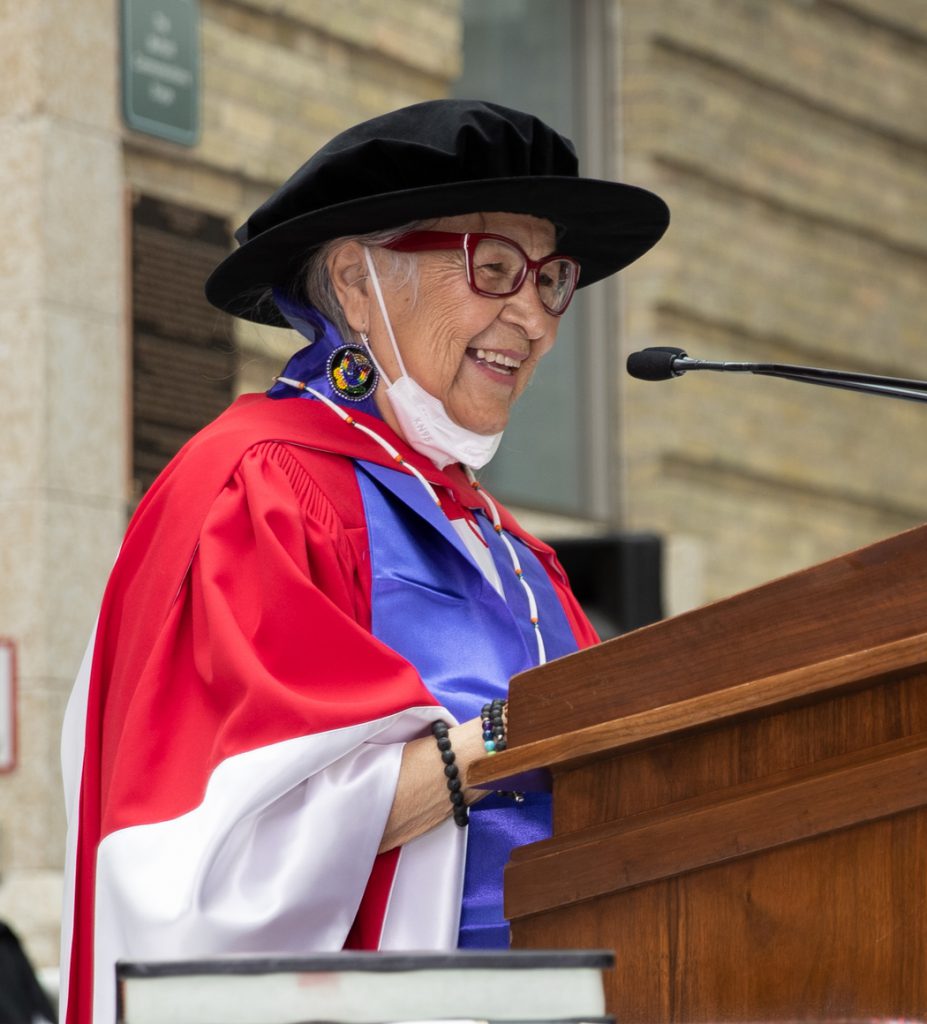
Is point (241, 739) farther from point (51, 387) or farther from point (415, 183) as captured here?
point (51, 387)

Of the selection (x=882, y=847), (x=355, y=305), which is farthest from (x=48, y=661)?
(x=882, y=847)

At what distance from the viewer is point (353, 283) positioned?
3.00 meters

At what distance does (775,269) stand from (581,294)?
1077 millimetres

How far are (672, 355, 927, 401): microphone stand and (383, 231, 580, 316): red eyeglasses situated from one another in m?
0.50

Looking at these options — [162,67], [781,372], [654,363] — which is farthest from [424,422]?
[162,67]

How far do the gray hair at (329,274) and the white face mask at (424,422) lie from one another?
0.03m

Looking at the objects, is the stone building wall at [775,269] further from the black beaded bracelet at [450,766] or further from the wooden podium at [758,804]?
the wooden podium at [758,804]

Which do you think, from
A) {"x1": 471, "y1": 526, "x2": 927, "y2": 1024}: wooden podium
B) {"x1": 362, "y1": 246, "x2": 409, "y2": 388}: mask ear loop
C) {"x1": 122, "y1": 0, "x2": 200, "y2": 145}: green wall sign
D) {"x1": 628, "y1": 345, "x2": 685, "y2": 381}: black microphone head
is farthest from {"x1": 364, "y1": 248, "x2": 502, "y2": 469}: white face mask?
{"x1": 122, "y1": 0, "x2": 200, "y2": 145}: green wall sign

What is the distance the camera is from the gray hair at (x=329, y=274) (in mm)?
2957

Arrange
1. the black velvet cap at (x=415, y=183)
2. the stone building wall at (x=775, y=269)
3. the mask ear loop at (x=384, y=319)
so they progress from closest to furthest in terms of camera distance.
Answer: the black velvet cap at (x=415, y=183)
the mask ear loop at (x=384, y=319)
the stone building wall at (x=775, y=269)

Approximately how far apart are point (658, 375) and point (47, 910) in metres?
4.33

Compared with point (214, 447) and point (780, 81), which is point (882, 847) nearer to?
point (214, 447)

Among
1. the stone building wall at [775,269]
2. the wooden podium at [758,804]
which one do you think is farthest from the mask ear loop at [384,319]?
the stone building wall at [775,269]

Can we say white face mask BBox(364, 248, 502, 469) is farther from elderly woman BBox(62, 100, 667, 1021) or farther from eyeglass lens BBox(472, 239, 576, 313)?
eyeglass lens BBox(472, 239, 576, 313)
